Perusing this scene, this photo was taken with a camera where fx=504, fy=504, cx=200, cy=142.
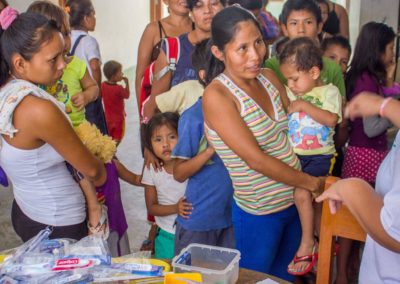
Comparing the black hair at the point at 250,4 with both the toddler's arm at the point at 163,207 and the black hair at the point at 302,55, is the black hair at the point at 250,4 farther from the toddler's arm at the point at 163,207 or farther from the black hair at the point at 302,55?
the toddler's arm at the point at 163,207

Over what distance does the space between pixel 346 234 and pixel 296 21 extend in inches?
59.6

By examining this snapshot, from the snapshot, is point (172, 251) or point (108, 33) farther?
point (108, 33)

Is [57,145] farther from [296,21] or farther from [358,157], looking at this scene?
[358,157]

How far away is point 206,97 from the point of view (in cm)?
177

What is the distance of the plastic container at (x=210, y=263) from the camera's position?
1344 millimetres

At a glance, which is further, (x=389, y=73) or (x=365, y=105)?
(x=389, y=73)

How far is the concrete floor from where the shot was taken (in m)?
3.50

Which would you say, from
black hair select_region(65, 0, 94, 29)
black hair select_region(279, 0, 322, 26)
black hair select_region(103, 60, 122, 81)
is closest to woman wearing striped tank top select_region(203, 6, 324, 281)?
black hair select_region(279, 0, 322, 26)

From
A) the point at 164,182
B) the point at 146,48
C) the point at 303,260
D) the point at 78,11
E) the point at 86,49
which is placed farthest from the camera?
the point at 78,11

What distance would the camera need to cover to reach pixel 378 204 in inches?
50.2

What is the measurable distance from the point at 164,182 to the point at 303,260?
0.82 m

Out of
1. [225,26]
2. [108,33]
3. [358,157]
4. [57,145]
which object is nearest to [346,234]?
[225,26]

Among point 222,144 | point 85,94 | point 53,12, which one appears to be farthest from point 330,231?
point 53,12

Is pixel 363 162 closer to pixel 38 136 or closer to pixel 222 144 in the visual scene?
pixel 222 144
